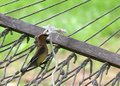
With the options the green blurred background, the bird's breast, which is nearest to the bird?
the bird's breast

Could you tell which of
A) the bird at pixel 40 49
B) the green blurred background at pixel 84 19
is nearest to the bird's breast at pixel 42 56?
the bird at pixel 40 49

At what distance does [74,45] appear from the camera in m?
1.35

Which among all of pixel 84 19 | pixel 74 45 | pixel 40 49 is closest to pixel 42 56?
pixel 40 49

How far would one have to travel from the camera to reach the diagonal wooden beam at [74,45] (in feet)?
4.40

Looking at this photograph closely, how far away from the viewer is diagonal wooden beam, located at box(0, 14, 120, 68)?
1.34 metres

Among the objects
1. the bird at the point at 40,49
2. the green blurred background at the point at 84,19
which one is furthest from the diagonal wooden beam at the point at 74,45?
the green blurred background at the point at 84,19

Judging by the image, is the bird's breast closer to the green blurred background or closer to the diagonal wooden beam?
the diagonal wooden beam

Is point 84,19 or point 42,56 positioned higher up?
point 42,56

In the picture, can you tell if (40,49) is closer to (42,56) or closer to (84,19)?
(42,56)

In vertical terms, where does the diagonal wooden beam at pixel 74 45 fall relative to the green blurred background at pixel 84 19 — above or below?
above

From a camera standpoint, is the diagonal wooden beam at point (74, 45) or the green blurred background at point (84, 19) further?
the green blurred background at point (84, 19)

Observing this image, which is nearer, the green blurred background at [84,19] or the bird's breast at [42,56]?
the bird's breast at [42,56]

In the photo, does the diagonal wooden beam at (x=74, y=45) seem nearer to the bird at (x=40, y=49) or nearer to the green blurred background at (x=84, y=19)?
the bird at (x=40, y=49)

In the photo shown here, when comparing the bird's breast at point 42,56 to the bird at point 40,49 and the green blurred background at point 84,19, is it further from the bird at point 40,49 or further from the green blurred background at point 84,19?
the green blurred background at point 84,19
